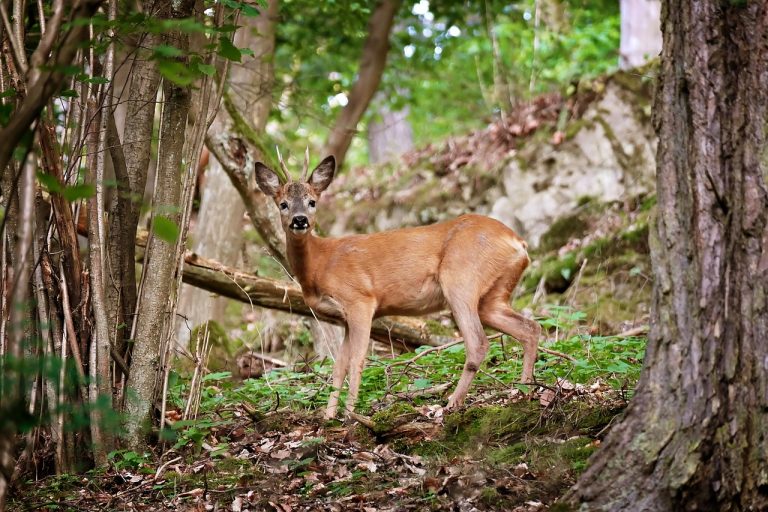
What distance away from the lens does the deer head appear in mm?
6922

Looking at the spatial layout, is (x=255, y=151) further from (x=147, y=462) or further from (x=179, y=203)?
(x=147, y=462)

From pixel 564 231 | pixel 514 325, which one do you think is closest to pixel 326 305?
pixel 514 325

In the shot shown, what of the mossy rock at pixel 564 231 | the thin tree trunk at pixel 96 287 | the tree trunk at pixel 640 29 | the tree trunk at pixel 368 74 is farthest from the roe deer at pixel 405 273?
the tree trunk at pixel 640 29

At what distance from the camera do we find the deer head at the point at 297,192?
22.7 feet

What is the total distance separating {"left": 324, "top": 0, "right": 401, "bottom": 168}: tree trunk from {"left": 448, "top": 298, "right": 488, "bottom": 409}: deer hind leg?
5023 mm

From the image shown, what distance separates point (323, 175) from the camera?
24.5 ft

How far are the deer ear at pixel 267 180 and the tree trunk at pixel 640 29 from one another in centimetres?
889

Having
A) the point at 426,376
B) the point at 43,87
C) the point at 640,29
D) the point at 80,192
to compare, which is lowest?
the point at 426,376

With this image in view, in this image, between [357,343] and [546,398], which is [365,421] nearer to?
[546,398]

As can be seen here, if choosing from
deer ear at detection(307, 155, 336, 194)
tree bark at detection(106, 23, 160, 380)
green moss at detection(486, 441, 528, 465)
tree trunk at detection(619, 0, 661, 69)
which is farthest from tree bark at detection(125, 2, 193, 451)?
tree trunk at detection(619, 0, 661, 69)

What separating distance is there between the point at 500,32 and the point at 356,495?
47.0ft

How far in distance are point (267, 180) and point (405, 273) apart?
4.82ft

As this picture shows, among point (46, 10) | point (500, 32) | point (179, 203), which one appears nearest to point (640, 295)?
point (179, 203)

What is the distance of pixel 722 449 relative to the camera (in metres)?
3.48
